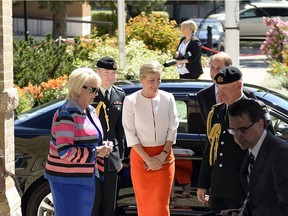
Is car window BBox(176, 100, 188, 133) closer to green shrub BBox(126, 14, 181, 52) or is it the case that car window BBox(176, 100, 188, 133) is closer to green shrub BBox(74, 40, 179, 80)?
green shrub BBox(74, 40, 179, 80)

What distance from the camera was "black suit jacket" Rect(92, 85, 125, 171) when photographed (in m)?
6.65

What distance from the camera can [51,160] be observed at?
5867mm

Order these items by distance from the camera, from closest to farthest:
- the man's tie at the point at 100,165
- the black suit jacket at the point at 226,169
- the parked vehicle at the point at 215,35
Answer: the black suit jacket at the point at 226,169, the man's tie at the point at 100,165, the parked vehicle at the point at 215,35

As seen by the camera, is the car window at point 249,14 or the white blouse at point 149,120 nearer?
the white blouse at point 149,120

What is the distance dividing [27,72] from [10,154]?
742 centimetres

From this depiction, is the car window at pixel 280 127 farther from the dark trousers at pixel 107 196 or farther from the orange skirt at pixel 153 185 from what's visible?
the dark trousers at pixel 107 196

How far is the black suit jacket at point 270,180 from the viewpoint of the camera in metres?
4.00

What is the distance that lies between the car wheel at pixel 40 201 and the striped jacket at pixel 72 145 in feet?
5.12

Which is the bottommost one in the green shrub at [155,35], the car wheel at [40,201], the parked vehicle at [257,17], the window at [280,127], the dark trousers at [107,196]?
the car wheel at [40,201]

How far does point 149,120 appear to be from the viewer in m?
6.58

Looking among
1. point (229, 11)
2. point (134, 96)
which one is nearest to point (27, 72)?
point (229, 11)

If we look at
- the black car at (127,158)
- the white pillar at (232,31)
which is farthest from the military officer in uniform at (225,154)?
the white pillar at (232,31)

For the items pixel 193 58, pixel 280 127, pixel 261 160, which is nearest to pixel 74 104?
pixel 261 160

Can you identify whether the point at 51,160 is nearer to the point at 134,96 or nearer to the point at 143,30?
the point at 134,96
